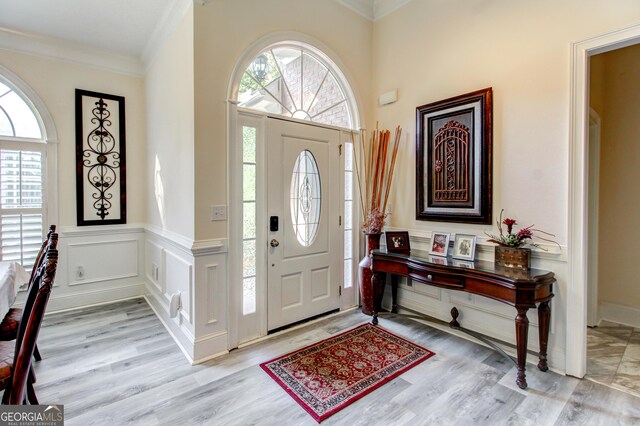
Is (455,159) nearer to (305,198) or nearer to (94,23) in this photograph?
(305,198)

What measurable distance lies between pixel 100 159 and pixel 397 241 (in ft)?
11.8

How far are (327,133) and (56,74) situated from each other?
10.1 ft

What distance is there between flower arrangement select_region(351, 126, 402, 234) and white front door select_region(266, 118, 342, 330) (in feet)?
1.13

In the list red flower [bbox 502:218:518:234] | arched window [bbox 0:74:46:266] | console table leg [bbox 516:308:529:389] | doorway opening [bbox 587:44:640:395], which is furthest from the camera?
arched window [bbox 0:74:46:266]

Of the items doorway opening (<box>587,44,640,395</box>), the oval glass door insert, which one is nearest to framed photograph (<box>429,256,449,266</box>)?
the oval glass door insert

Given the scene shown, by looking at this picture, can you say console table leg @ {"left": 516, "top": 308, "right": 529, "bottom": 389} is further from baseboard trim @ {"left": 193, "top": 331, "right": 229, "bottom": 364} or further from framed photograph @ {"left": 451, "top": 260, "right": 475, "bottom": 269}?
baseboard trim @ {"left": 193, "top": 331, "right": 229, "bottom": 364}

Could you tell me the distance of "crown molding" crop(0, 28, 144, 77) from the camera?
3236mm

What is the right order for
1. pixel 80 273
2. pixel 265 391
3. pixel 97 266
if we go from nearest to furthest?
pixel 265 391 → pixel 80 273 → pixel 97 266

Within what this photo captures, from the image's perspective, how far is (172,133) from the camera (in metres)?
2.96

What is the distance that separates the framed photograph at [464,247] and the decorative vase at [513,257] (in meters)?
0.20

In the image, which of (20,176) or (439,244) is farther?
(20,176)

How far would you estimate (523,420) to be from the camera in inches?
72.4

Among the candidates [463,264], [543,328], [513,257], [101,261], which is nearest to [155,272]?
[101,261]

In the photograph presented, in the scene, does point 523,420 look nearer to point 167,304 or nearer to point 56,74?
point 167,304
